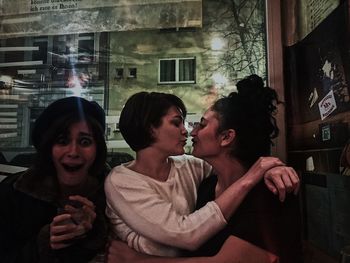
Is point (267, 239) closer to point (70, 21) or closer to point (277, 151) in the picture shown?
point (277, 151)

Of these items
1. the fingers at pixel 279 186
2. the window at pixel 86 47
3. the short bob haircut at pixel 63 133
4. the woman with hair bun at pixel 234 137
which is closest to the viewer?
the fingers at pixel 279 186

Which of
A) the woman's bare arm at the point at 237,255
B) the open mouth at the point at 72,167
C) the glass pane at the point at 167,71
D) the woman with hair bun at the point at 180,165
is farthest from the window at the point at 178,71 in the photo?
the woman's bare arm at the point at 237,255

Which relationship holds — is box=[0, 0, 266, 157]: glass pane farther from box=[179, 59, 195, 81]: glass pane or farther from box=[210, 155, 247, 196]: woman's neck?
box=[210, 155, 247, 196]: woman's neck

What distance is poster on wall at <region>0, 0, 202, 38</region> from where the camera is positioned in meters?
1.61

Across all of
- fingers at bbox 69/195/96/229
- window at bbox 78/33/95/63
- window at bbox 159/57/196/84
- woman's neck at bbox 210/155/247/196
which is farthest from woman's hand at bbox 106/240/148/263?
window at bbox 78/33/95/63

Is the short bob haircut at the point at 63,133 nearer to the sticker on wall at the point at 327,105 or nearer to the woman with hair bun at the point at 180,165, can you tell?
the woman with hair bun at the point at 180,165

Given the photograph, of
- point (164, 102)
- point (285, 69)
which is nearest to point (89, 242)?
point (164, 102)

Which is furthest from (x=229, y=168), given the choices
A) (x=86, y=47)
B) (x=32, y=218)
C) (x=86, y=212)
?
(x=86, y=47)

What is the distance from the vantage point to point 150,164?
49.6 inches

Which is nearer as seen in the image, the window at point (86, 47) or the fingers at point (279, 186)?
the fingers at point (279, 186)

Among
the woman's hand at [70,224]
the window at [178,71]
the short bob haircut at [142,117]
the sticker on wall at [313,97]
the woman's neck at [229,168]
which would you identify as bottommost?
the woman's hand at [70,224]

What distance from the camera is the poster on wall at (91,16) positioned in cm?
161

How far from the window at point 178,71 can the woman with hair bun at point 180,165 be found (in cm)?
31

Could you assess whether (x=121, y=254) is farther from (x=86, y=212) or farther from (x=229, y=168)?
(x=229, y=168)
